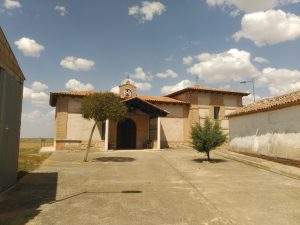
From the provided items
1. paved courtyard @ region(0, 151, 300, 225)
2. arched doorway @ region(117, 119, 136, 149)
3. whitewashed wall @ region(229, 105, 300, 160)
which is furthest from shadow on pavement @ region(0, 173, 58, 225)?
arched doorway @ region(117, 119, 136, 149)

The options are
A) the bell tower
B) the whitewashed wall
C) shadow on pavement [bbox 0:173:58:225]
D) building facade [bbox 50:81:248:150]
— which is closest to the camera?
shadow on pavement [bbox 0:173:58:225]

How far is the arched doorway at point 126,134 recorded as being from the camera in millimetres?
28219

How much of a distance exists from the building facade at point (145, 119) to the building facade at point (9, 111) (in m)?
13.3

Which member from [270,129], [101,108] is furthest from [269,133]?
[101,108]

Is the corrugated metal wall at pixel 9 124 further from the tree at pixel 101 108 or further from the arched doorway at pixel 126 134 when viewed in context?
the arched doorway at pixel 126 134

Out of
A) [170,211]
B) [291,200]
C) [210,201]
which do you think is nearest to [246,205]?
[210,201]

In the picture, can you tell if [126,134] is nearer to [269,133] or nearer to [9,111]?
[269,133]

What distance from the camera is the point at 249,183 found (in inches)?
484

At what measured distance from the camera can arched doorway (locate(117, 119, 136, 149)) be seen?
28219mm

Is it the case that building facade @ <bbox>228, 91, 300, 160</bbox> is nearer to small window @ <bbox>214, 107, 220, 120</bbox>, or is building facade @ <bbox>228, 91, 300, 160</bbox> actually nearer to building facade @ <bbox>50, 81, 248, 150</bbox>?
building facade @ <bbox>50, 81, 248, 150</bbox>

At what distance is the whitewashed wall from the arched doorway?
29.3 feet

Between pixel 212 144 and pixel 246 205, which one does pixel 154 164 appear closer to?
pixel 212 144

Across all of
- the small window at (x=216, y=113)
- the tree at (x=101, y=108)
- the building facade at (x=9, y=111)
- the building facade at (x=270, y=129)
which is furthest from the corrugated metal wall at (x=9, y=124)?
the small window at (x=216, y=113)

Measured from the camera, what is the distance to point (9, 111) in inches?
396
